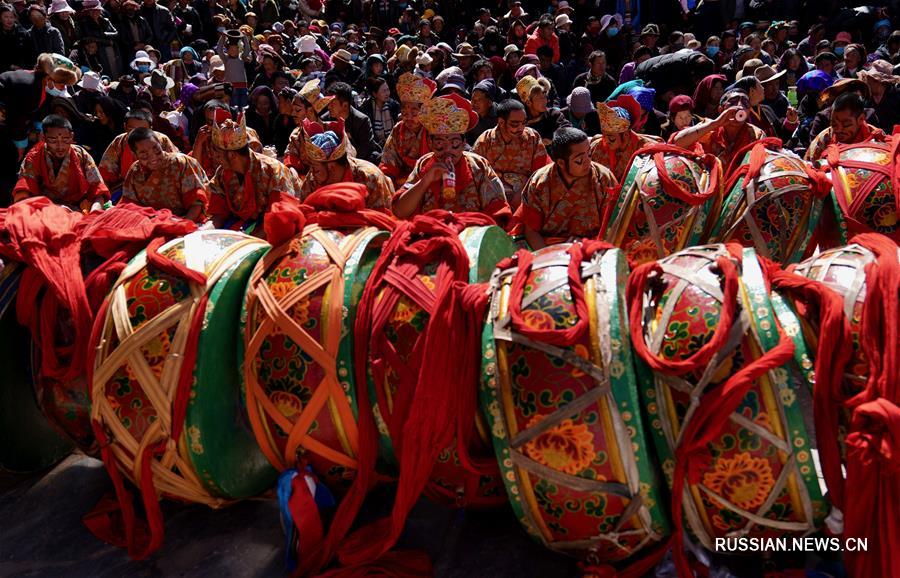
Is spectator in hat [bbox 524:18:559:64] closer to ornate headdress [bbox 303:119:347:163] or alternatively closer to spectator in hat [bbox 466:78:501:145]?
spectator in hat [bbox 466:78:501:145]

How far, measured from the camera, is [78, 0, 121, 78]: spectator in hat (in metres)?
12.8

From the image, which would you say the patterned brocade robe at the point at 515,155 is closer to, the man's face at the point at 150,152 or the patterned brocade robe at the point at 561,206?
the patterned brocade robe at the point at 561,206

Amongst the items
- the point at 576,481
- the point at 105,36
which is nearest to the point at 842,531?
the point at 576,481

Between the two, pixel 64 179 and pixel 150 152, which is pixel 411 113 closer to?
pixel 150 152

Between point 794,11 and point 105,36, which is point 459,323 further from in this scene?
point 794,11

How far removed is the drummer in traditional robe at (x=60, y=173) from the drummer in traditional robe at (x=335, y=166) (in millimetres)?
1867

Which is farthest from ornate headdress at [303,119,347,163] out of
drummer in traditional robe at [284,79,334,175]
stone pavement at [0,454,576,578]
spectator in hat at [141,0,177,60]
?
spectator in hat at [141,0,177,60]

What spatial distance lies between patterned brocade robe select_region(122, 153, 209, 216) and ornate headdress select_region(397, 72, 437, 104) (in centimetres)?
203

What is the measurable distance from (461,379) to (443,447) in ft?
0.72

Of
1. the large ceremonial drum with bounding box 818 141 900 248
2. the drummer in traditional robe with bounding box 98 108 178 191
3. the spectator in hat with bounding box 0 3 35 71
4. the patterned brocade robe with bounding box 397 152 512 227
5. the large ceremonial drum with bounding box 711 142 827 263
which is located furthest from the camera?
the spectator in hat with bounding box 0 3 35 71

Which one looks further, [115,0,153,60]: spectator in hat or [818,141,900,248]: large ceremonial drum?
[115,0,153,60]: spectator in hat

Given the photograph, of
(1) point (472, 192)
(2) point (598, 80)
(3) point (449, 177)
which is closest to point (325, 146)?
(3) point (449, 177)

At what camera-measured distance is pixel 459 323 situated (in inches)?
90.1

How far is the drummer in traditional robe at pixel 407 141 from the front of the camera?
265 inches
